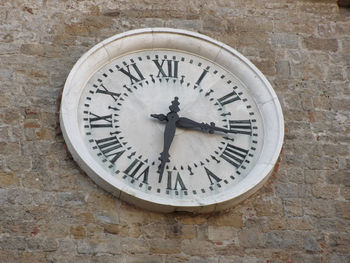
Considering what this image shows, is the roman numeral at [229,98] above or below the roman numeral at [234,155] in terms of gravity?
above

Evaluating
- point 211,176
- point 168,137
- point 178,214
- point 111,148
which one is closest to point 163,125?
point 168,137

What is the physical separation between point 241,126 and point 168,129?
0.69 m

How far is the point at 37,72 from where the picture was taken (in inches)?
287

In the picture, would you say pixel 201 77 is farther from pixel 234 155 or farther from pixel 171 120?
pixel 234 155

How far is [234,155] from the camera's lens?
279 inches

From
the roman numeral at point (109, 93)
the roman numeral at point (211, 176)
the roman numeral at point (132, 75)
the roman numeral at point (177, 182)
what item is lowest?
the roman numeral at point (177, 182)

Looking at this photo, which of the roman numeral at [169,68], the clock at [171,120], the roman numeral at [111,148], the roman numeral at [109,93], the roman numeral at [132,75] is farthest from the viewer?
the roman numeral at [169,68]

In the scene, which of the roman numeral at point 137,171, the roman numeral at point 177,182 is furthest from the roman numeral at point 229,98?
the roman numeral at point 137,171

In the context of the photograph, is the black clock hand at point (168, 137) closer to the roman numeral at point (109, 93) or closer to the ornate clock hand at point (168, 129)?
the ornate clock hand at point (168, 129)

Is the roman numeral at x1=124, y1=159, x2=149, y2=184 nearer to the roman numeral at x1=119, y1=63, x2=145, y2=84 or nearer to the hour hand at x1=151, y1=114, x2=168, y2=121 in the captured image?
the hour hand at x1=151, y1=114, x2=168, y2=121

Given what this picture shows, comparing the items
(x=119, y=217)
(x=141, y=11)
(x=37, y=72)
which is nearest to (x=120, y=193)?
(x=119, y=217)

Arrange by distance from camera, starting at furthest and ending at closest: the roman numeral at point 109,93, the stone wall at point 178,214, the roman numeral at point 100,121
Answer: the roman numeral at point 109,93 → the roman numeral at point 100,121 → the stone wall at point 178,214

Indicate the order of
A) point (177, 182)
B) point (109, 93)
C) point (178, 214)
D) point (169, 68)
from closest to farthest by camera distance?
point (178, 214)
point (177, 182)
point (109, 93)
point (169, 68)

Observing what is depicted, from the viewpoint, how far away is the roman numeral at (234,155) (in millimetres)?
7039
